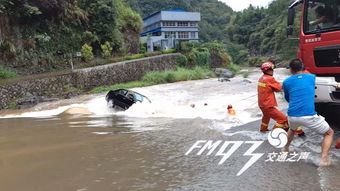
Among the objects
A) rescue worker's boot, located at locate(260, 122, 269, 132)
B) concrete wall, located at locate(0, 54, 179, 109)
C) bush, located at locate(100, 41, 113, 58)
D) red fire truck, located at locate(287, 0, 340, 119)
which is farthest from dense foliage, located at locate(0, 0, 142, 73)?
red fire truck, located at locate(287, 0, 340, 119)

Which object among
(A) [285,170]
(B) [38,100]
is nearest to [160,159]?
(A) [285,170]

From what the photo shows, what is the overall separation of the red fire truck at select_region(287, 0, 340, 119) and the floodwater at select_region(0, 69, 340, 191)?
0.91m

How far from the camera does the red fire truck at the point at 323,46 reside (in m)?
6.63

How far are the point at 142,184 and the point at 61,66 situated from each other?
2038 cm

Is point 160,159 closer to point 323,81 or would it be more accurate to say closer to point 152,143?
point 152,143

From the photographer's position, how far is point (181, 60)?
3406 centimetres

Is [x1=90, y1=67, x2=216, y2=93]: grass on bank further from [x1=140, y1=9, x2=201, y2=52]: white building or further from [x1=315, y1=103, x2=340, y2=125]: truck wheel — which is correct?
[x1=140, y1=9, x2=201, y2=52]: white building

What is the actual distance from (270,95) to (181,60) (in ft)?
89.2

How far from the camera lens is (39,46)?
22.5 m

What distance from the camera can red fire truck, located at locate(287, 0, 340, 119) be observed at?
663cm

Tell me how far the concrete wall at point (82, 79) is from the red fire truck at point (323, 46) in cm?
1414

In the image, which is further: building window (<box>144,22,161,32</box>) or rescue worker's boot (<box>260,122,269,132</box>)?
building window (<box>144,22,161,32</box>)

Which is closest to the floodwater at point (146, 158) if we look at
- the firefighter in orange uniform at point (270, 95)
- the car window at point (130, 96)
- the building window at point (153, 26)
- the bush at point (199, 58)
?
the firefighter in orange uniform at point (270, 95)

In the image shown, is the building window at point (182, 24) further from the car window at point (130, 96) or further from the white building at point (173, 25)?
the car window at point (130, 96)
